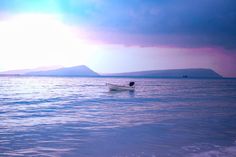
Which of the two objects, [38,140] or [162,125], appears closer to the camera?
[38,140]

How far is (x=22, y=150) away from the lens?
463 inches

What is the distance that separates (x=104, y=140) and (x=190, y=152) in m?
4.32

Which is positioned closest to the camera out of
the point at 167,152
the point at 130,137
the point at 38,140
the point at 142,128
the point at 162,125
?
the point at 167,152

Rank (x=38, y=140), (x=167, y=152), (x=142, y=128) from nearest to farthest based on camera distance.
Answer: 1. (x=167, y=152)
2. (x=38, y=140)
3. (x=142, y=128)

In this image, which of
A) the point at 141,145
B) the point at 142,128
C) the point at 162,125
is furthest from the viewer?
the point at 162,125

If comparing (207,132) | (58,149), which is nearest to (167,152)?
(58,149)

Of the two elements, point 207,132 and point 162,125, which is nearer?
point 207,132

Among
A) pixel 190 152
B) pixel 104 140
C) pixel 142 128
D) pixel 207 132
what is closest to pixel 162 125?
pixel 142 128

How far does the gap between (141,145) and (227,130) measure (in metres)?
6.95

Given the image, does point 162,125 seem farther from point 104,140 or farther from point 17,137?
point 17,137

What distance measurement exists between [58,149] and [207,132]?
8.87 m

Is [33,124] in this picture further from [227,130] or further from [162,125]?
[227,130]

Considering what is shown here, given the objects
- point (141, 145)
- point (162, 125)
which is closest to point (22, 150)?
point (141, 145)

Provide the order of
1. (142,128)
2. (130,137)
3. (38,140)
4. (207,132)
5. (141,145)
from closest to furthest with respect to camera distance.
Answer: (141,145), (38,140), (130,137), (207,132), (142,128)
